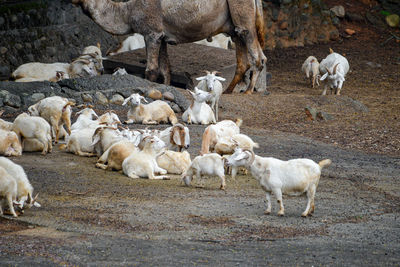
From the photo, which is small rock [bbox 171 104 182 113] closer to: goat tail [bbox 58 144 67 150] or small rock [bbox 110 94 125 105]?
small rock [bbox 110 94 125 105]

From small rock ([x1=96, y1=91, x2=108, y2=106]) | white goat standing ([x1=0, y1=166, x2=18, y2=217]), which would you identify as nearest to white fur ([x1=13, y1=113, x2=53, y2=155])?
white goat standing ([x1=0, y1=166, x2=18, y2=217])

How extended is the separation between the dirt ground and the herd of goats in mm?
218

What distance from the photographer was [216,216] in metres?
7.47

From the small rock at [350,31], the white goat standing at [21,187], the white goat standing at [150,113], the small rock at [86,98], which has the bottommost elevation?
the small rock at [350,31]

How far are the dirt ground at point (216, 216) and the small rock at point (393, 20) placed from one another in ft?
49.5

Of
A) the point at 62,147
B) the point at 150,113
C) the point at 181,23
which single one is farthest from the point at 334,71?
the point at 62,147

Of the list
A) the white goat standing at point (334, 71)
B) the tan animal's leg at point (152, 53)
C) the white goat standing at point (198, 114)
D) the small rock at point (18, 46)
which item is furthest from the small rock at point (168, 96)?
the small rock at point (18, 46)

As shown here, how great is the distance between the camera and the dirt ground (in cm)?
613

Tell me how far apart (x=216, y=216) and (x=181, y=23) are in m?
10.2

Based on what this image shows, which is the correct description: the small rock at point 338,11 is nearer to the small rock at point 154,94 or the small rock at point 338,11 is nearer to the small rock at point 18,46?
the small rock at point 18,46

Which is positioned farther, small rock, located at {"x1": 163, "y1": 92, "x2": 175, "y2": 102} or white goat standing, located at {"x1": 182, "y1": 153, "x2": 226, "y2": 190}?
small rock, located at {"x1": 163, "y1": 92, "x2": 175, "y2": 102}

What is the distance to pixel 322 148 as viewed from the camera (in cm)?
1230

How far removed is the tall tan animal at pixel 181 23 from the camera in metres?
16.9

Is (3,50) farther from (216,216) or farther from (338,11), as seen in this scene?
(216,216)
